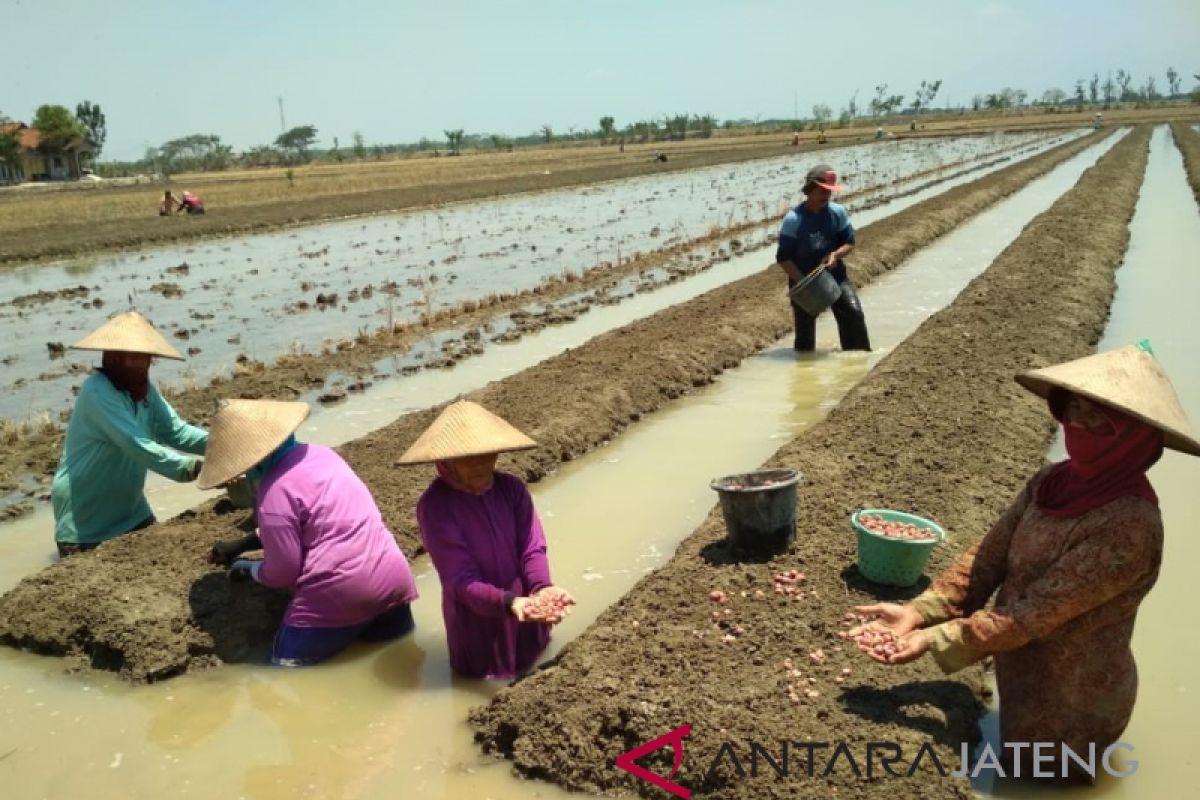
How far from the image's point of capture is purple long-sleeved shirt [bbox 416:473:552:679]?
3.36 metres

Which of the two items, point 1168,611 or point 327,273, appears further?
point 327,273

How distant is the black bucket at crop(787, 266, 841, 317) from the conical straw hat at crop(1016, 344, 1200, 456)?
17.4 ft

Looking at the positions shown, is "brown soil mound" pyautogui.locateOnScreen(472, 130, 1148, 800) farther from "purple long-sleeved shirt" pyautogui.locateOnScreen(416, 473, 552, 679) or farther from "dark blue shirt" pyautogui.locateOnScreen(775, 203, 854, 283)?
"dark blue shirt" pyautogui.locateOnScreen(775, 203, 854, 283)

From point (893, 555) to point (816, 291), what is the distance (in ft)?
15.1

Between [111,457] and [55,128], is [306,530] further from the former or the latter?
[55,128]

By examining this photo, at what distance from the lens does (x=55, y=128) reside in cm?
5912

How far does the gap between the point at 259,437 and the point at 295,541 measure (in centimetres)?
43

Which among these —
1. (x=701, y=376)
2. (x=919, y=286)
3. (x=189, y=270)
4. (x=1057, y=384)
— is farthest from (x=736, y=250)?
(x=1057, y=384)

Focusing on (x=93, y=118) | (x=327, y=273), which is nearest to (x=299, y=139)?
(x=93, y=118)

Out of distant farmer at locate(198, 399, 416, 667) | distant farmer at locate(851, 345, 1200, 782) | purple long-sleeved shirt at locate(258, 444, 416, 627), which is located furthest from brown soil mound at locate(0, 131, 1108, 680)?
distant farmer at locate(851, 345, 1200, 782)

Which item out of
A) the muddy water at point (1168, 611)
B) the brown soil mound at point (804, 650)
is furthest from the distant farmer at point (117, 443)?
the muddy water at point (1168, 611)

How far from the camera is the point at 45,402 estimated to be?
875cm

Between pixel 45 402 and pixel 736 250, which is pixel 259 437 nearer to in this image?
pixel 45 402

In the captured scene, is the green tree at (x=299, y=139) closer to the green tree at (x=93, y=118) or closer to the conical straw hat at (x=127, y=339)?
the green tree at (x=93, y=118)
